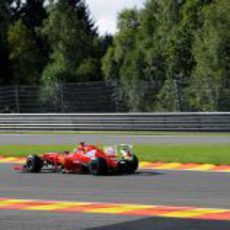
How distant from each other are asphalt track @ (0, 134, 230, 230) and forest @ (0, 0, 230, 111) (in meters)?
14.5

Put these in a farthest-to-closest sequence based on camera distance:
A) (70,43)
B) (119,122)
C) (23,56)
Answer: (23,56) < (70,43) < (119,122)

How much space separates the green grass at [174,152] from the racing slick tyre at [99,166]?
2.69 metres

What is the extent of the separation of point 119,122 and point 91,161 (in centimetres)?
1594

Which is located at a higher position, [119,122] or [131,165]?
[119,122]

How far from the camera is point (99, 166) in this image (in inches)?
580

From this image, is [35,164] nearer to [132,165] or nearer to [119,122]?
[132,165]

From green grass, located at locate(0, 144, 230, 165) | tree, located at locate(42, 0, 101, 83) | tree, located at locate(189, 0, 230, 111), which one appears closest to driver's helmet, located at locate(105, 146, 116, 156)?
green grass, located at locate(0, 144, 230, 165)

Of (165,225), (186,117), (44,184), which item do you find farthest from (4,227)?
(186,117)

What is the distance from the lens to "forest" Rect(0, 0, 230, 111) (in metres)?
31.1

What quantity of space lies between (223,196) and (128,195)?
1.37m

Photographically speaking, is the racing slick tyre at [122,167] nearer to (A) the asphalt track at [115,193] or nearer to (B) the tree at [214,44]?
(A) the asphalt track at [115,193]

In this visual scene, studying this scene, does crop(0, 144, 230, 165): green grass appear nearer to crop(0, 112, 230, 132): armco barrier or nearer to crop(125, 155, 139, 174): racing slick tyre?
crop(125, 155, 139, 174): racing slick tyre

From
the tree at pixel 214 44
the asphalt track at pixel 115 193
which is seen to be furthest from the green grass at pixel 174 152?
the tree at pixel 214 44

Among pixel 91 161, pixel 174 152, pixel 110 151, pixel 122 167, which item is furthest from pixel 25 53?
pixel 122 167
